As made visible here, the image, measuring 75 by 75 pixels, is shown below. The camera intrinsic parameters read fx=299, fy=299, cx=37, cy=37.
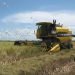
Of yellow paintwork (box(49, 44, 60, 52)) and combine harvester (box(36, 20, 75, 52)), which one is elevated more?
combine harvester (box(36, 20, 75, 52))

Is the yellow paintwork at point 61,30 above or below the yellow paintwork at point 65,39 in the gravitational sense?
above

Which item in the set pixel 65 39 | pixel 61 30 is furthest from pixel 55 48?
pixel 61 30

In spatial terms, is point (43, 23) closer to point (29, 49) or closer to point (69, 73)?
point (29, 49)

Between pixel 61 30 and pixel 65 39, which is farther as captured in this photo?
pixel 61 30

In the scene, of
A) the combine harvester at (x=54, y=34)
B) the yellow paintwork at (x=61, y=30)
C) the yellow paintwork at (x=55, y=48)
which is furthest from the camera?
the yellow paintwork at (x=61, y=30)

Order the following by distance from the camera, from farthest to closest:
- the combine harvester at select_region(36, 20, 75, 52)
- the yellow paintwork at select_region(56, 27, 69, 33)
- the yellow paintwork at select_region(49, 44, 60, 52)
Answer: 1. the yellow paintwork at select_region(56, 27, 69, 33)
2. the combine harvester at select_region(36, 20, 75, 52)
3. the yellow paintwork at select_region(49, 44, 60, 52)

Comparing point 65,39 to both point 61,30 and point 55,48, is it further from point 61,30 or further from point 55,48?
point 55,48

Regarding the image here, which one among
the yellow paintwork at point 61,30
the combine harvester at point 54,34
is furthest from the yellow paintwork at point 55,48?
the yellow paintwork at point 61,30

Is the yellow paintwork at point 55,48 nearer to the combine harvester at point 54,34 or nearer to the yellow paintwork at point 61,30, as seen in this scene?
the combine harvester at point 54,34

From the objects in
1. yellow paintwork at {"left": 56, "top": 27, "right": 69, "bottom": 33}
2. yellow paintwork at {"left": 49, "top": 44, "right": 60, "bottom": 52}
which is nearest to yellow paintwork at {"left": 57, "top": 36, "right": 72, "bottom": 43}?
yellow paintwork at {"left": 56, "top": 27, "right": 69, "bottom": 33}

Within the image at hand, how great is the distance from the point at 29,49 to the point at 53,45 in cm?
404

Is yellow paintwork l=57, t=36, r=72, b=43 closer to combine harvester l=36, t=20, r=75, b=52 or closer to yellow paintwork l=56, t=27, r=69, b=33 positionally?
combine harvester l=36, t=20, r=75, b=52

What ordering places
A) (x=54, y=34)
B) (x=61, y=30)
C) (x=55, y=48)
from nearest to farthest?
(x=55, y=48)
(x=54, y=34)
(x=61, y=30)

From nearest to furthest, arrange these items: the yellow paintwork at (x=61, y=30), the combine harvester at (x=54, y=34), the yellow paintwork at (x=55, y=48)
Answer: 1. the yellow paintwork at (x=55, y=48)
2. the combine harvester at (x=54, y=34)
3. the yellow paintwork at (x=61, y=30)
